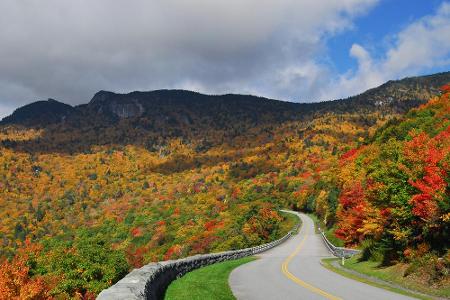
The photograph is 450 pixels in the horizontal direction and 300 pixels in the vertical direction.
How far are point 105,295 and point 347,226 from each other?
123 feet

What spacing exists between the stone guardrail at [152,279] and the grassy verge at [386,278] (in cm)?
956

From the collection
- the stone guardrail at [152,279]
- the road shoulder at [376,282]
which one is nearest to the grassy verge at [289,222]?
the stone guardrail at [152,279]

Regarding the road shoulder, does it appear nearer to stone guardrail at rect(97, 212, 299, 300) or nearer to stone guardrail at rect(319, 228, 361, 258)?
stone guardrail at rect(319, 228, 361, 258)

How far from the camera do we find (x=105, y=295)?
10.6 m

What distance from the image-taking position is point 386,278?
2450 cm

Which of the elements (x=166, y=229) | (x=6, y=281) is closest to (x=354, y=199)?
(x=6, y=281)

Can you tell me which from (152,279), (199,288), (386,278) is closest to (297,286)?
(199,288)

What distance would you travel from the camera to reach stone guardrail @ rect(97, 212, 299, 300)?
11.1m

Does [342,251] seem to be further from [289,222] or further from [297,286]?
[289,222]

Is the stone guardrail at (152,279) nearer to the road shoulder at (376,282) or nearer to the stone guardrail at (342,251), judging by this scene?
the road shoulder at (376,282)

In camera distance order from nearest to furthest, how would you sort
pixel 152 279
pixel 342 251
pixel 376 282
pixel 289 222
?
pixel 152 279 → pixel 376 282 → pixel 342 251 → pixel 289 222

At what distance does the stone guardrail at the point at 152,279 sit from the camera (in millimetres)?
11148

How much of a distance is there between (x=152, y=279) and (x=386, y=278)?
14.6 meters

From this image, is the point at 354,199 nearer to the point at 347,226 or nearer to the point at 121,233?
the point at 347,226
